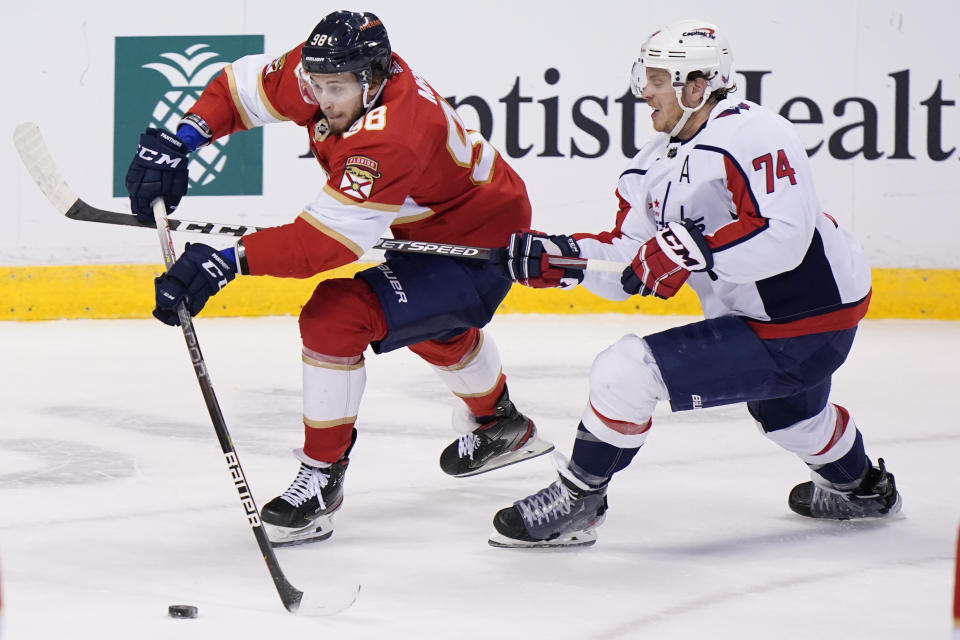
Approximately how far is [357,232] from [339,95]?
0.28m

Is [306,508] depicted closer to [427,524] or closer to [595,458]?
[427,524]

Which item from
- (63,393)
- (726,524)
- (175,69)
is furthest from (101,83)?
(726,524)

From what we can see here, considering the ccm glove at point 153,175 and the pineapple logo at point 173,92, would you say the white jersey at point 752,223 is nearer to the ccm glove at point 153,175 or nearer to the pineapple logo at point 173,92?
the ccm glove at point 153,175

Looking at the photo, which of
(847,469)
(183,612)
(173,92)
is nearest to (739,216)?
(847,469)

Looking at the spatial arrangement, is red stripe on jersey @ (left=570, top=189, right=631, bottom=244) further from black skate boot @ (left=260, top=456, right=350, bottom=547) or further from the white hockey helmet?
black skate boot @ (left=260, top=456, right=350, bottom=547)

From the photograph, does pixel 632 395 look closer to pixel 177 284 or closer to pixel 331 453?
pixel 331 453

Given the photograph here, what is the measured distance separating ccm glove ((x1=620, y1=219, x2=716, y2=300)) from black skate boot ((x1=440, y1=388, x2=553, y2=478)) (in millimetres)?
663

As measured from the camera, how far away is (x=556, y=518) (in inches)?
98.3

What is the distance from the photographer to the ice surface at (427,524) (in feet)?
6.83

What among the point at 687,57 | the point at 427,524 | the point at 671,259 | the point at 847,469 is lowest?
the point at 427,524

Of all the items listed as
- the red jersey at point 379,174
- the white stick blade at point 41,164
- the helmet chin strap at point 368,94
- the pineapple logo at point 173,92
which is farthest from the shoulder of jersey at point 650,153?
the pineapple logo at point 173,92

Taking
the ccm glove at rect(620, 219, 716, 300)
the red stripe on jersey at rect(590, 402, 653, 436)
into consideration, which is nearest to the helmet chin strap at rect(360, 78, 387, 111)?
the ccm glove at rect(620, 219, 716, 300)

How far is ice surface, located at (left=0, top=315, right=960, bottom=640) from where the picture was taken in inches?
82.0

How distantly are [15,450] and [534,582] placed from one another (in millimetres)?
1514
